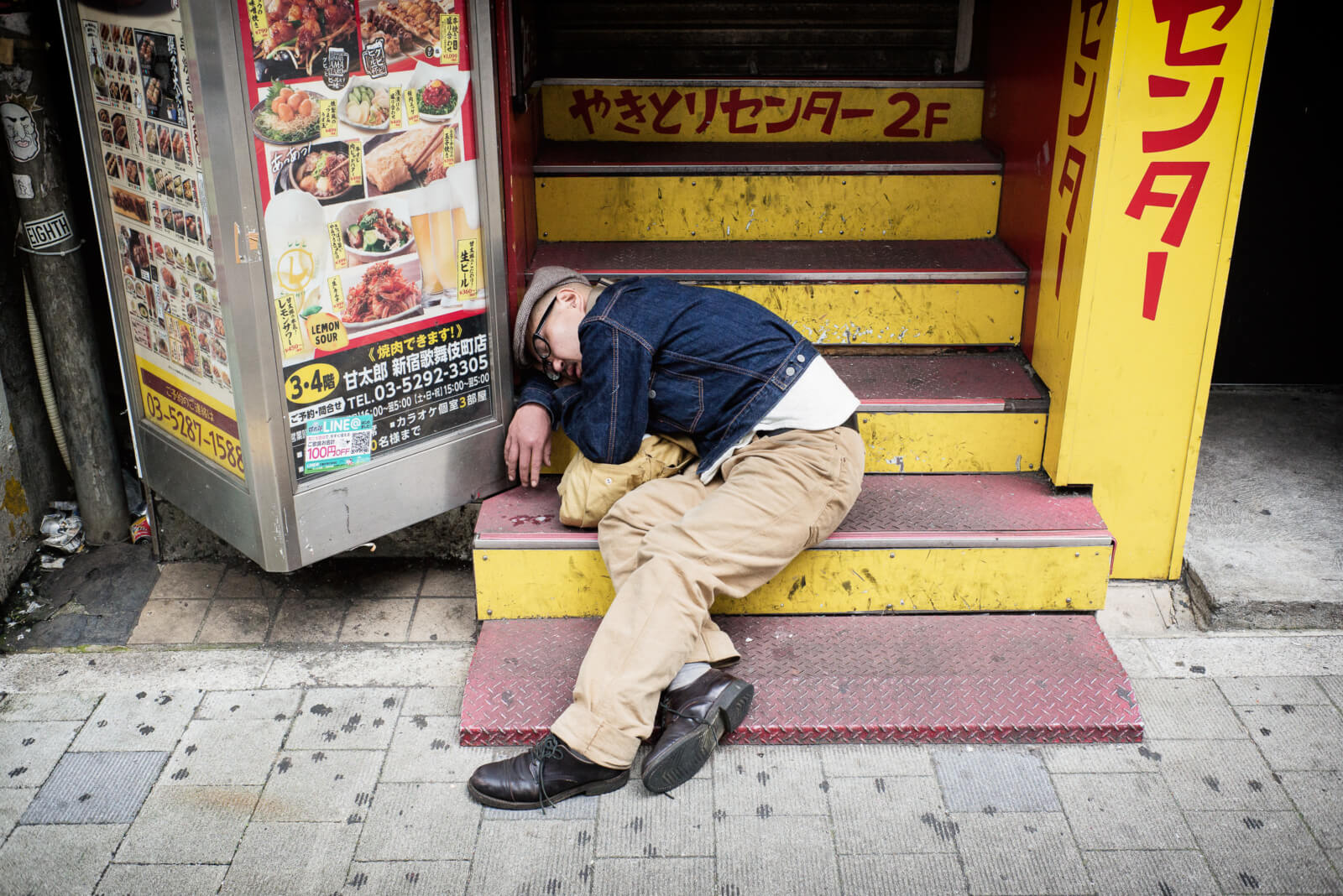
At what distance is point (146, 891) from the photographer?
2.72m

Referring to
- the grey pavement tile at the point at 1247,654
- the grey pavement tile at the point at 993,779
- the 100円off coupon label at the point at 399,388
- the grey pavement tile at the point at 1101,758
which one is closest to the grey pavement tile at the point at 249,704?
the 100円off coupon label at the point at 399,388

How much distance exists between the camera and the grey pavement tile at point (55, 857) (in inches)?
108

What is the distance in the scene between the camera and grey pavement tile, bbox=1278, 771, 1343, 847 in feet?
9.36

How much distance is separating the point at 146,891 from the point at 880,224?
136 inches

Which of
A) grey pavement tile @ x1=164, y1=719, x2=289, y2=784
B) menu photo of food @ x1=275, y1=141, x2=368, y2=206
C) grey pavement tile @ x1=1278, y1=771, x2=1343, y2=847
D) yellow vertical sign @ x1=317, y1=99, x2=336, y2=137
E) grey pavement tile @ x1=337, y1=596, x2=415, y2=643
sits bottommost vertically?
grey pavement tile @ x1=337, y1=596, x2=415, y2=643

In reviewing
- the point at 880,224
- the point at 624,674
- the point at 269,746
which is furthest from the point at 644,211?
the point at 269,746

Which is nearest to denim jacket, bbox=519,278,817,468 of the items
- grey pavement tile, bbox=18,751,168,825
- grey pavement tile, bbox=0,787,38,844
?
grey pavement tile, bbox=18,751,168,825

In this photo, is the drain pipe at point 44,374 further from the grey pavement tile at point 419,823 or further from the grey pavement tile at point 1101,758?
the grey pavement tile at point 1101,758

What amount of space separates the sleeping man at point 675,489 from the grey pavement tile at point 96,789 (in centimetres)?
93

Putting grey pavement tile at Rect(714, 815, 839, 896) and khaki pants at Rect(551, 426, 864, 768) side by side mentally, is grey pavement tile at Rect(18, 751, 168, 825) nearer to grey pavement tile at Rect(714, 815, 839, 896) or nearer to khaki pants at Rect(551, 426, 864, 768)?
khaki pants at Rect(551, 426, 864, 768)

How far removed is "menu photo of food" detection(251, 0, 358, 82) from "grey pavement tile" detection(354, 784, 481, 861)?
1922 mm

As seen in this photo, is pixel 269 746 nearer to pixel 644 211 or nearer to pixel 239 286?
pixel 239 286

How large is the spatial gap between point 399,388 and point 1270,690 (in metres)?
2.83

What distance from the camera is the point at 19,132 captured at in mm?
3658
